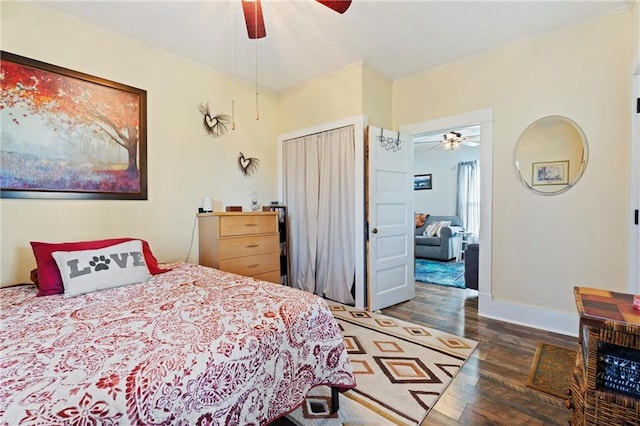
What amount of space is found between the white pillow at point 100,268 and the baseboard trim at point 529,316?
3.14 meters

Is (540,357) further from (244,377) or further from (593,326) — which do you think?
(244,377)

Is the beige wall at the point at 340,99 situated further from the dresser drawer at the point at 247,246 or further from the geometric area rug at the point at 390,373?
the geometric area rug at the point at 390,373

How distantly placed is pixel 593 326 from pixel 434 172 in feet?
21.4

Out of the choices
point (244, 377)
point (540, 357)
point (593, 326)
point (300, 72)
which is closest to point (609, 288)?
point (540, 357)

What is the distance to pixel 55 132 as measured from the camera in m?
2.19

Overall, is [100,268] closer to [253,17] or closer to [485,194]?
[253,17]

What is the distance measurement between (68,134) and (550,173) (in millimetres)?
4220

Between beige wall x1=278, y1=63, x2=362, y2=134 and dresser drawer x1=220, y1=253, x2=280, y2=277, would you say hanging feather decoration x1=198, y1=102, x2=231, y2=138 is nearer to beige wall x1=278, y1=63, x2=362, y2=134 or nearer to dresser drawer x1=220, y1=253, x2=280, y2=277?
beige wall x1=278, y1=63, x2=362, y2=134

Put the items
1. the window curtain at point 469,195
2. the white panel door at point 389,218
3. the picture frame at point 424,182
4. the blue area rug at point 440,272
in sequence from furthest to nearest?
the picture frame at point 424,182, the window curtain at point 469,195, the blue area rug at point 440,272, the white panel door at point 389,218

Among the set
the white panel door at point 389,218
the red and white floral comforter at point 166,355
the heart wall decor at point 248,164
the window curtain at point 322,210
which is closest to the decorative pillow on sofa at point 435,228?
the white panel door at point 389,218

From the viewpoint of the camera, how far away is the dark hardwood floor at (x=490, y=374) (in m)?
1.53

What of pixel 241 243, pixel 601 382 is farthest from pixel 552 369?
pixel 241 243

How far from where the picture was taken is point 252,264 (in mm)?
3008

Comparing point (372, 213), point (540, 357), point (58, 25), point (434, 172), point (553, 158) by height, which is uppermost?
point (58, 25)
